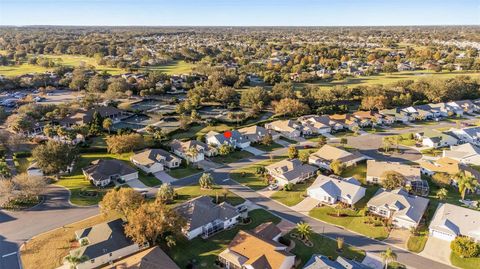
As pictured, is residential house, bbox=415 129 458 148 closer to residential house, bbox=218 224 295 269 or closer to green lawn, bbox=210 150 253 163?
green lawn, bbox=210 150 253 163

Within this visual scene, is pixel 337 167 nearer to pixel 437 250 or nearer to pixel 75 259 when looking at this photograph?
pixel 437 250

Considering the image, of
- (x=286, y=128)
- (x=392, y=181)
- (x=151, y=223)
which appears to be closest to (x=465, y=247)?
(x=392, y=181)

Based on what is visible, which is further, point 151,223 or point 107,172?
point 107,172

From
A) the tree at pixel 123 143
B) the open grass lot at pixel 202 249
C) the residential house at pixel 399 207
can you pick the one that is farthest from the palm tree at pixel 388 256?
the tree at pixel 123 143

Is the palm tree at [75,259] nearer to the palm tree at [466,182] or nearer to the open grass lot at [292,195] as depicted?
the open grass lot at [292,195]

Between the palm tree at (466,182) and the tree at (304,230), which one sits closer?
the tree at (304,230)

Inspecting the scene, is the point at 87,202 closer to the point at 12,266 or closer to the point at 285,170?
the point at 12,266

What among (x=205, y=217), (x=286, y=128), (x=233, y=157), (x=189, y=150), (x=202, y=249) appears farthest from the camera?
(x=286, y=128)
